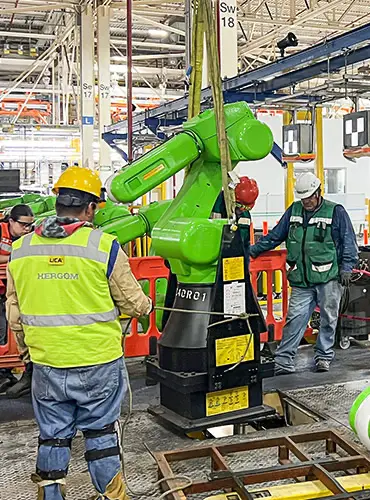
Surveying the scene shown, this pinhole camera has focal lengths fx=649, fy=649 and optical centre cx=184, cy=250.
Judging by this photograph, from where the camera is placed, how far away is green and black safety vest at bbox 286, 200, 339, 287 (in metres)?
5.68

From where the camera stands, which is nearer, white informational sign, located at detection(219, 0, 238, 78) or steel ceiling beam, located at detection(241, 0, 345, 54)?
white informational sign, located at detection(219, 0, 238, 78)

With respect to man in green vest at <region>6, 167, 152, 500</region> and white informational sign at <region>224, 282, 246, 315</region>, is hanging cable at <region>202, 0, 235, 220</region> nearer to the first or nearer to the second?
white informational sign at <region>224, 282, 246, 315</region>

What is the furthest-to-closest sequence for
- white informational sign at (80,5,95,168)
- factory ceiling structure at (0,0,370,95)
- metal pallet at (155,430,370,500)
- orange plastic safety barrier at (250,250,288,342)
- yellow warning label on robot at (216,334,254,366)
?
1. factory ceiling structure at (0,0,370,95)
2. white informational sign at (80,5,95,168)
3. orange plastic safety barrier at (250,250,288,342)
4. yellow warning label on robot at (216,334,254,366)
5. metal pallet at (155,430,370,500)

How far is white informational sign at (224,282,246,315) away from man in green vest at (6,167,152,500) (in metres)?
1.14

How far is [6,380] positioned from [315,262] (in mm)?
2904

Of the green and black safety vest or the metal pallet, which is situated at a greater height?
the green and black safety vest

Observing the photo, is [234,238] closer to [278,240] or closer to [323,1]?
[278,240]

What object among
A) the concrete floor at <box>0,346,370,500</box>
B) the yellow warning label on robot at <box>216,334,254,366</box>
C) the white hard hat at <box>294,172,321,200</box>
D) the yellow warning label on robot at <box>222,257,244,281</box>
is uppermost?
the white hard hat at <box>294,172,321,200</box>

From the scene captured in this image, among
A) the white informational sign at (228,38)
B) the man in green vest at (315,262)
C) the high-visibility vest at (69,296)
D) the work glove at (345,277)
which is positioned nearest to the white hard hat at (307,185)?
the man in green vest at (315,262)

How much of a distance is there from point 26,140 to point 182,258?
40.5 feet

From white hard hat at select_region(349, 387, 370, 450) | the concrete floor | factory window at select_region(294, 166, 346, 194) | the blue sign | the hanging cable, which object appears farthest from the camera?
factory window at select_region(294, 166, 346, 194)

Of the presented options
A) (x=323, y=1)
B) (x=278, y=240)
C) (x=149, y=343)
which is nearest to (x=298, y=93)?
(x=278, y=240)

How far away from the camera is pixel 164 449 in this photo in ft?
13.7

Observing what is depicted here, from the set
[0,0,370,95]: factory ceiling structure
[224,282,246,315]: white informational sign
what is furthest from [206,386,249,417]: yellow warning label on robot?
[0,0,370,95]: factory ceiling structure
